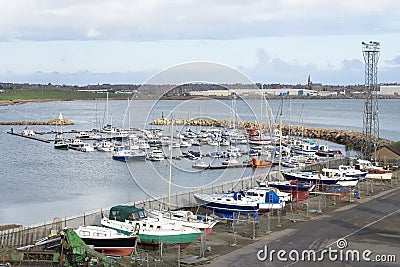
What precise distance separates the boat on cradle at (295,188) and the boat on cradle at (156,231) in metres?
7.45

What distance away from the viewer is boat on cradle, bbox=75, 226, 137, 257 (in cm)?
1340

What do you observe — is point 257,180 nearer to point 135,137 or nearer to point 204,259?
point 204,259

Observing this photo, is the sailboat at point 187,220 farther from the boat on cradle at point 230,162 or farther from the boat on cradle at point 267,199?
the boat on cradle at point 230,162

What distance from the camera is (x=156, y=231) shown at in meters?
14.1

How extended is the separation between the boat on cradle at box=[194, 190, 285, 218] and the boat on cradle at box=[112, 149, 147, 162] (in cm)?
2073

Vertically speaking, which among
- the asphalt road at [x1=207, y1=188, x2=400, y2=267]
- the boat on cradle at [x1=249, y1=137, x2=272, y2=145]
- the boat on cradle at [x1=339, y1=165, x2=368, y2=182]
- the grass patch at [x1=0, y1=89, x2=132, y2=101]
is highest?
the grass patch at [x1=0, y1=89, x2=132, y2=101]

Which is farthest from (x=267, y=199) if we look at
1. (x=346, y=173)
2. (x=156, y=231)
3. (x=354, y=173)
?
(x=354, y=173)

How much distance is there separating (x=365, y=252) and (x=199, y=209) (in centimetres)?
592

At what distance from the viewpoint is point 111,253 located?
13430 millimetres

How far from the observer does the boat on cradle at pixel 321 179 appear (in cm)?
2341

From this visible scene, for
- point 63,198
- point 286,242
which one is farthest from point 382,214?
point 63,198

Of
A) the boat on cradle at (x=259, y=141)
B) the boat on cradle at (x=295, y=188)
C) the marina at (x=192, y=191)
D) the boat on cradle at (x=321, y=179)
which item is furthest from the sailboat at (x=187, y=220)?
the boat on cradle at (x=259, y=141)

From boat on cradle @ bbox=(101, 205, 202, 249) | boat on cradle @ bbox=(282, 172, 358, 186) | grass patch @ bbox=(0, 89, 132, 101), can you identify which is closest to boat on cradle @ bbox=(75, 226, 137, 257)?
boat on cradle @ bbox=(101, 205, 202, 249)

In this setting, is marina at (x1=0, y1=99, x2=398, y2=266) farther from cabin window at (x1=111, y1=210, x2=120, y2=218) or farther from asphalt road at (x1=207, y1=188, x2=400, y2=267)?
asphalt road at (x1=207, y1=188, x2=400, y2=267)
